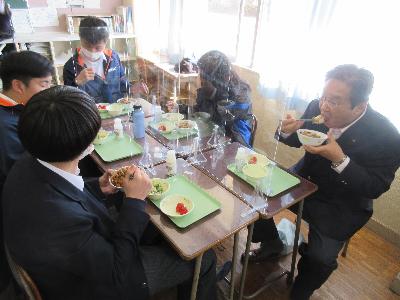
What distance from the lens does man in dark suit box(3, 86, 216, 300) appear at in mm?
788

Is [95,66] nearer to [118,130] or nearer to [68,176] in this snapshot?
[118,130]

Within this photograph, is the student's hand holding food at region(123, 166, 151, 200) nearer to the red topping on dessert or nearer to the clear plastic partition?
the red topping on dessert

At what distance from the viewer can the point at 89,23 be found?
231 cm

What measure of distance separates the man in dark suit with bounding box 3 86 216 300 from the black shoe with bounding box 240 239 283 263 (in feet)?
3.42

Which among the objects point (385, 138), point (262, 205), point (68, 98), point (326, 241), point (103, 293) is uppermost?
point (68, 98)

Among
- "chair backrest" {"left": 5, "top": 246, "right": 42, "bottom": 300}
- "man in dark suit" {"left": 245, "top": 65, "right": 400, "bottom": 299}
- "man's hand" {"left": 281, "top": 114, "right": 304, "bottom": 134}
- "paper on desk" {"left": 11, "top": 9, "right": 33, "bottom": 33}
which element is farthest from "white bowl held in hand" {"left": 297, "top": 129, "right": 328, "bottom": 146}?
"paper on desk" {"left": 11, "top": 9, "right": 33, "bottom": 33}

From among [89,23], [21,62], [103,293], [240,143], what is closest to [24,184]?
[103,293]

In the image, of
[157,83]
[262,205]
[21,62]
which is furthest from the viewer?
[157,83]

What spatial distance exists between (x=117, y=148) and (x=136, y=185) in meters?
0.63

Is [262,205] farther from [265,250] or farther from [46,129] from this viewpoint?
[46,129]

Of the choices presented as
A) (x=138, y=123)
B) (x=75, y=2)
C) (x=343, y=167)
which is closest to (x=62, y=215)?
(x=138, y=123)

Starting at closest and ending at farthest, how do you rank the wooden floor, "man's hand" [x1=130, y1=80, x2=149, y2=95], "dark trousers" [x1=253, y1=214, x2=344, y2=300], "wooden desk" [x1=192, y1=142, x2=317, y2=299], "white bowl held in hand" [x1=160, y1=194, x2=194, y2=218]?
"white bowl held in hand" [x1=160, y1=194, x2=194, y2=218]
"wooden desk" [x1=192, y1=142, x2=317, y2=299]
"dark trousers" [x1=253, y1=214, x2=344, y2=300]
the wooden floor
"man's hand" [x1=130, y1=80, x2=149, y2=95]

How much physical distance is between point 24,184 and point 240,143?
126 cm

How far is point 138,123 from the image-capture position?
5.86 feet
